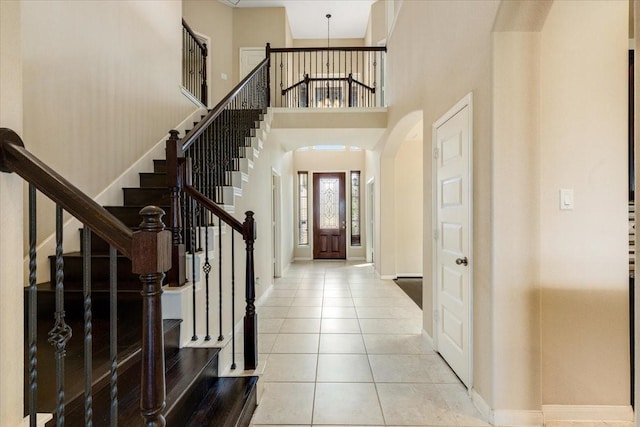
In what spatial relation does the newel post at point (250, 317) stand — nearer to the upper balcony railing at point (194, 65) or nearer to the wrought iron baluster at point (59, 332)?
the wrought iron baluster at point (59, 332)

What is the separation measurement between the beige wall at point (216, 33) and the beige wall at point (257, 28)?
105mm

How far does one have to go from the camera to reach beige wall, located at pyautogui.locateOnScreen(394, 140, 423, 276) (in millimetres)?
6008

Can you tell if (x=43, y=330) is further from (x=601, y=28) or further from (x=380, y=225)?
(x=380, y=225)

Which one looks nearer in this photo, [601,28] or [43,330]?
[43,330]

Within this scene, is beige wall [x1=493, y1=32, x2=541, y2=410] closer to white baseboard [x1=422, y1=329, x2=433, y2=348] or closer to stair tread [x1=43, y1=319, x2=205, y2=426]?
white baseboard [x1=422, y1=329, x2=433, y2=348]

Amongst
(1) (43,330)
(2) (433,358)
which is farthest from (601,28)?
(1) (43,330)

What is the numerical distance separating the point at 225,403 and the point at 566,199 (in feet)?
7.53

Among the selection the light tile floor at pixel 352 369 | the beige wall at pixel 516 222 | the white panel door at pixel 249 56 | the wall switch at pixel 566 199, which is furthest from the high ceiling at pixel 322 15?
the wall switch at pixel 566 199

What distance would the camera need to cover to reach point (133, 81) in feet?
10.8

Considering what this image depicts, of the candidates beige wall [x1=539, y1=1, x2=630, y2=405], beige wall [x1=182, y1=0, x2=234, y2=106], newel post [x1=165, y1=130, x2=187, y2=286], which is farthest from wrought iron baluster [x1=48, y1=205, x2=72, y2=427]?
beige wall [x1=182, y1=0, x2=234, y2=106]

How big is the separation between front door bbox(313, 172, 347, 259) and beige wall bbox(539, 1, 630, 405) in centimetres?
666

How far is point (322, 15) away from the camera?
6.84m

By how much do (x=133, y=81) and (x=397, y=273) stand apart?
5.10 m

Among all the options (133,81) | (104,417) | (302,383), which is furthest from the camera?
(133,81)
